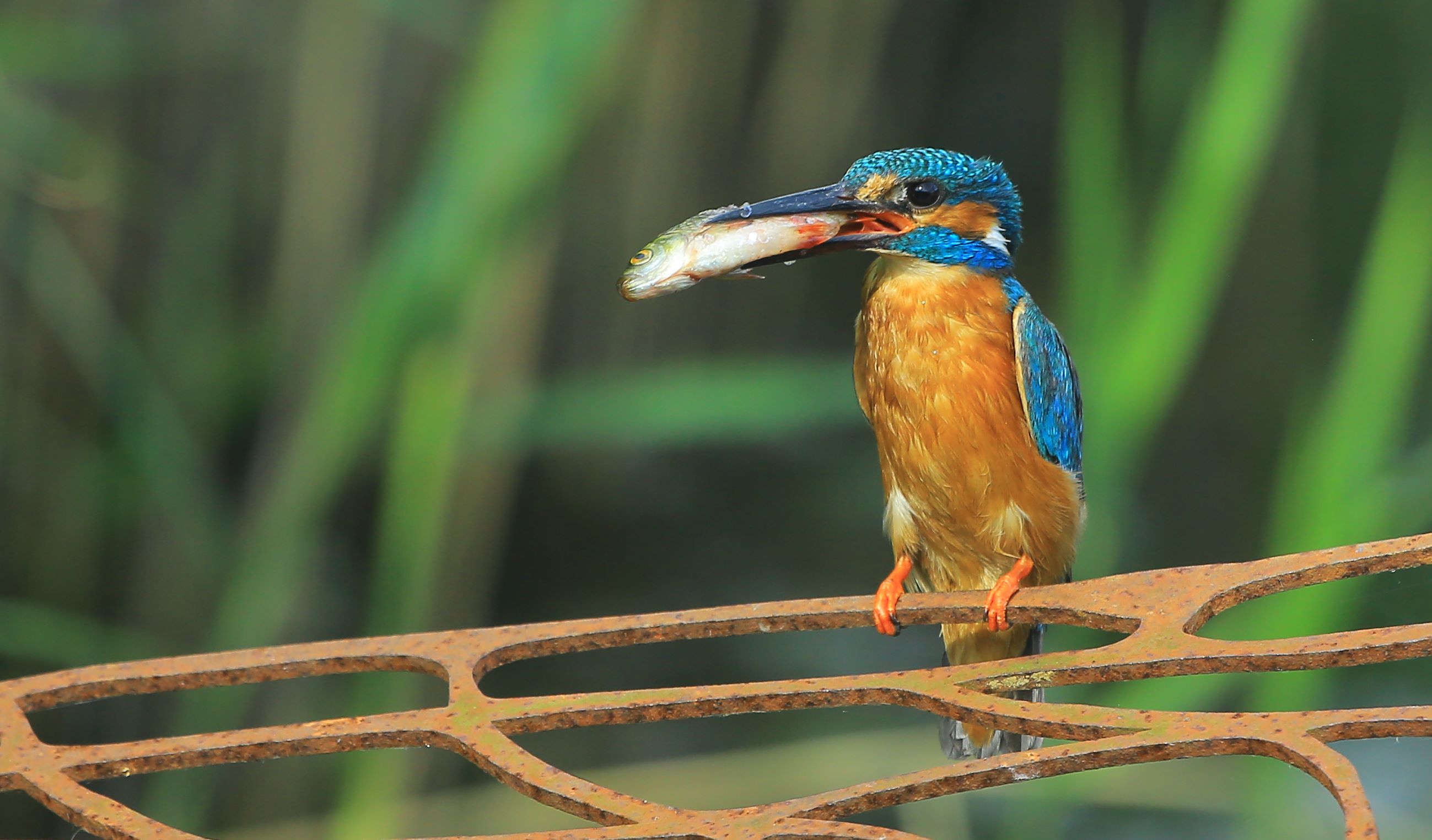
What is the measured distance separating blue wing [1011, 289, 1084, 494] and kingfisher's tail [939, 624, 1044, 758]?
0.18m

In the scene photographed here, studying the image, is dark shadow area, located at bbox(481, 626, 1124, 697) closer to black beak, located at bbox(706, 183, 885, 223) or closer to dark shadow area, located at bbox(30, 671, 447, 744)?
dark shadow area, located at bbox(30, 671, 447, 744)

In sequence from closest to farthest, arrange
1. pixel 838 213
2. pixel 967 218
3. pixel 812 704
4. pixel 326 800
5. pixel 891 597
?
pixel 812 704 < pixel 891 597 < pixel 838 213 < pixel 967 218 < pixel 326 800

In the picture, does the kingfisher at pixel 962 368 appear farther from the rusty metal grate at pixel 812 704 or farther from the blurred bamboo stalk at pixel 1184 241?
the blurred bamboo stalk at pixel 1184 241

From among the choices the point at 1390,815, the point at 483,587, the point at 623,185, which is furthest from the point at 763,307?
the point at 1390,815

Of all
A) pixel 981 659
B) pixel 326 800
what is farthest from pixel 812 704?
pixel 326 800

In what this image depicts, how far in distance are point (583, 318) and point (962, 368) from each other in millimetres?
1032

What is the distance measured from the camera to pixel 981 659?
153cm

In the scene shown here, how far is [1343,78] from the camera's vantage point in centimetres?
206

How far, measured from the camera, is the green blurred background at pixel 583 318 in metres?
1.90

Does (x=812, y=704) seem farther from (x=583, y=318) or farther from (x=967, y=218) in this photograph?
(x=583, y=318)

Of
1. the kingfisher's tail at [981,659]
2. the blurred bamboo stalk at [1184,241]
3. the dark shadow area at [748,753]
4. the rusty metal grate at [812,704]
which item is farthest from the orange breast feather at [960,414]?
the dark shadow area at [748,753]

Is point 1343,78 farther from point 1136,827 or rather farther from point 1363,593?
point 1136,827

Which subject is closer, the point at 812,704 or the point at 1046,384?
the point at 812,704

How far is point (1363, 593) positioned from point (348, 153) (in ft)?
5.11
